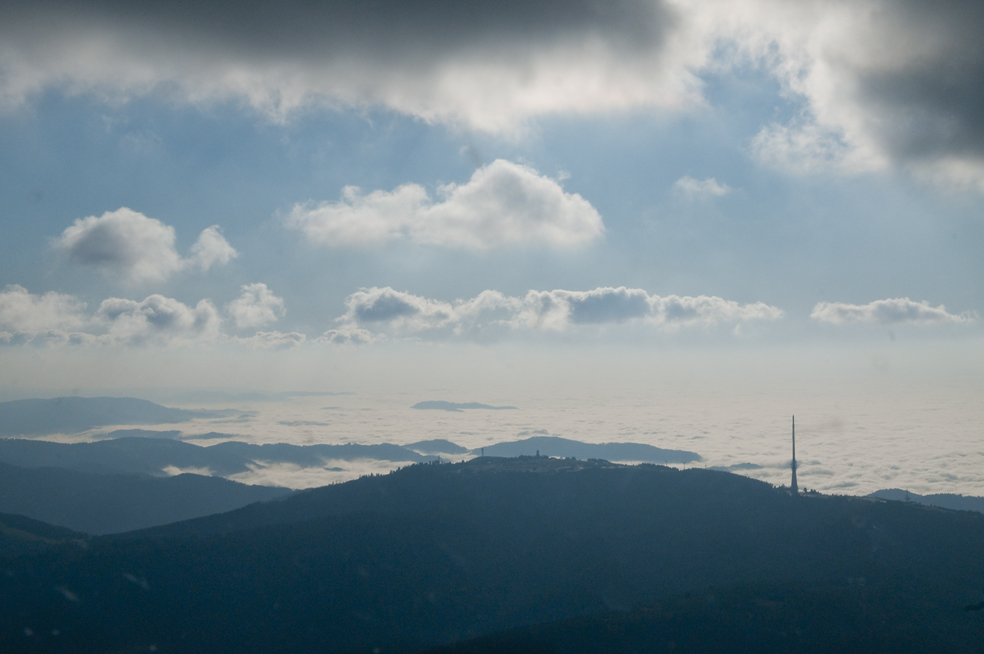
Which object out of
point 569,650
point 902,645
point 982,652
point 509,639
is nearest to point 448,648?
point 509,639

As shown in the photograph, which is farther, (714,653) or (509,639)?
(509,639)

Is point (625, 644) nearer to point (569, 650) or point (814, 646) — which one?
point (569, 650)

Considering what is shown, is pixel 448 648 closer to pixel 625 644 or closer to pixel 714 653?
pixel 625 644

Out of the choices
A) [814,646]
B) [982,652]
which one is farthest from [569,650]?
[982,652]

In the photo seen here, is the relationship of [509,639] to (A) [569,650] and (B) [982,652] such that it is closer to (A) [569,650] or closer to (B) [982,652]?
(A) [569,650]

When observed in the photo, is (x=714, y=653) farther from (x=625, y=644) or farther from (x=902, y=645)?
(x=902, y=645)

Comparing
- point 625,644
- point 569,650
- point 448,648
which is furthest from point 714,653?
point 448,648

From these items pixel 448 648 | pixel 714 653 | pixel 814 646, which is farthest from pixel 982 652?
pixel 448 648
